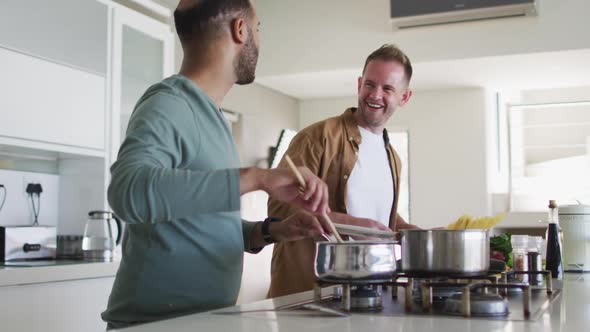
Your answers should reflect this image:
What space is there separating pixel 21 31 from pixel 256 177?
2325mm

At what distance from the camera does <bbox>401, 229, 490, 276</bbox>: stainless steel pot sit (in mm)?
1313

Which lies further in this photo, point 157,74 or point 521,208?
point 521,208

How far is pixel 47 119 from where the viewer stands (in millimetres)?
3250

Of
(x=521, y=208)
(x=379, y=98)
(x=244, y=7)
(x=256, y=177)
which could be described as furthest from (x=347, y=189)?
(x=521, y=208)

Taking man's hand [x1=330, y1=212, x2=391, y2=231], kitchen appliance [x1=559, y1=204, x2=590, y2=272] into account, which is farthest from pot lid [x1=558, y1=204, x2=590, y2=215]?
man's hand [x1=330, y1=212, x2=391, y2=231]

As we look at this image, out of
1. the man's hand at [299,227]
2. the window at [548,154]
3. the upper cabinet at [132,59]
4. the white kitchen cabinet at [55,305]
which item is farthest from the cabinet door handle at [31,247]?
the window at [548,154]

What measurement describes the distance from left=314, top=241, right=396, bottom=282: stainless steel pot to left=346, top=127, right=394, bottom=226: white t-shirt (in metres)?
1.04

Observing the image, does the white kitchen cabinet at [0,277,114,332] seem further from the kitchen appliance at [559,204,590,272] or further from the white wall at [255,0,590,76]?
the white wall at [255,0,590,76]

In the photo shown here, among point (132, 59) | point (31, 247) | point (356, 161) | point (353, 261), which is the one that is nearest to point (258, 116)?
point (132, 59)

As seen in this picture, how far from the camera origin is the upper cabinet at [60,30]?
308cm

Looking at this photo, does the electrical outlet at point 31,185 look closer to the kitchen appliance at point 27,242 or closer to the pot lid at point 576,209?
the kitchen appliance at point 27,242

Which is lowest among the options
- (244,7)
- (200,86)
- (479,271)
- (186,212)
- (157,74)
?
(479,271)

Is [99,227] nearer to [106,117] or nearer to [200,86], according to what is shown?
[106,117]

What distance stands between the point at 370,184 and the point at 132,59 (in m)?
2.02
